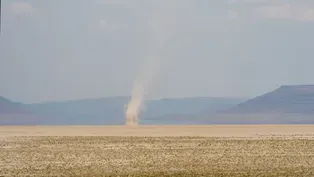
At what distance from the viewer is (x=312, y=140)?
54.2 meters

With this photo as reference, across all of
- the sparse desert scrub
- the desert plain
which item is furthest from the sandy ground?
the sparse desert scrub

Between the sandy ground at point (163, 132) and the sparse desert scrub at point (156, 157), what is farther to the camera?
the sandy ground at point (163, 132)

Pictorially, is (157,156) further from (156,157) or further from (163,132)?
(163,132)

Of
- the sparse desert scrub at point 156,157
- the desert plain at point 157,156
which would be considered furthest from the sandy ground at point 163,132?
the sparse desert scrub at point 156,157

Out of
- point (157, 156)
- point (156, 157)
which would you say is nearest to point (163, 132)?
point (157, 156)

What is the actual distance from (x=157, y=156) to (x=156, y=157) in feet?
1.65

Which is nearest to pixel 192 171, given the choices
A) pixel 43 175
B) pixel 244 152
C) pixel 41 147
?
pixel 43 175

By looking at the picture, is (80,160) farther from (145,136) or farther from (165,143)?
(145,136)

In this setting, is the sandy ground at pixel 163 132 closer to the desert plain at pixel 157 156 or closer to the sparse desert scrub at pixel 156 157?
the desert plain at pixel 157 156

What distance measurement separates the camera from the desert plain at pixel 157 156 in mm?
36344

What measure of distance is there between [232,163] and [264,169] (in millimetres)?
2684

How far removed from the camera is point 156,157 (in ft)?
139

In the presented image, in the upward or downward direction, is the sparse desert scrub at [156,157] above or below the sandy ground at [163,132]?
below

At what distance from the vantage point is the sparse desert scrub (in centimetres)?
3631
